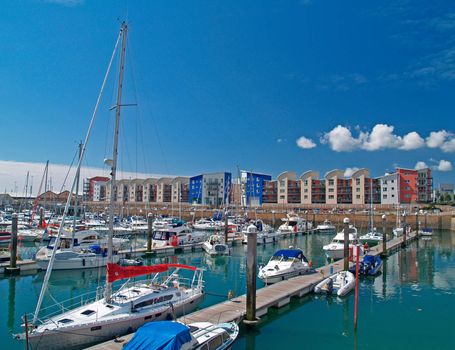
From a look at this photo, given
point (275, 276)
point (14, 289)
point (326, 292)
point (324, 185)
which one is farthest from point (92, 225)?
point (324, 185)

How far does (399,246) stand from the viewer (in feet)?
187

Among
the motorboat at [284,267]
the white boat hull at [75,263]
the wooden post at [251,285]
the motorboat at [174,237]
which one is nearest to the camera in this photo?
the wooden post at [251,285]

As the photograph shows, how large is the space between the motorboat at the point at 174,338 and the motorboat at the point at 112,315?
3.45m

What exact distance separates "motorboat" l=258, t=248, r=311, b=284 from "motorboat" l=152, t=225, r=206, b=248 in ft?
73.0

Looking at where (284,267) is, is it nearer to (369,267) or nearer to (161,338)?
(369,267)

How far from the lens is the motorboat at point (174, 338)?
1284 centimetres

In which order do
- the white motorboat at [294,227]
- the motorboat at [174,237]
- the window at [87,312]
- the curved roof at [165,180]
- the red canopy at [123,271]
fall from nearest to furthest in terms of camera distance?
the window at [87,312] < the red canopy at [123,271] < the motorboat at [174,237] < the white motorboat at [294,227] < the curved roof at [165,180]

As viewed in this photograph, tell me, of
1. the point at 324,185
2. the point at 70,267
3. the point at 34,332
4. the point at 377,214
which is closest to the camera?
the point at 34,332

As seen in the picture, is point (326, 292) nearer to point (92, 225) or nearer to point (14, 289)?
point (14, 289)

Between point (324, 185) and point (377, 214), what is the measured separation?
3839cm

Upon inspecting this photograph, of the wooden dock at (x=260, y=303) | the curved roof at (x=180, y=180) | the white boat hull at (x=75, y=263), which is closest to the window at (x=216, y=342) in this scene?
the wooden dock at (x=260, y=303)

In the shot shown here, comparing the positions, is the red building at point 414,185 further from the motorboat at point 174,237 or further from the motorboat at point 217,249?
the motorboat at point 217,249

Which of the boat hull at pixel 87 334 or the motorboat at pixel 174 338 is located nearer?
the motorboat at pixel 174 338

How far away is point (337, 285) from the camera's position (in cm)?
2891
